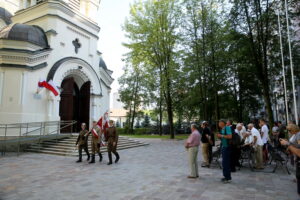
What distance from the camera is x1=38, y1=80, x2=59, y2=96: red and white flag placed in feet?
48.5

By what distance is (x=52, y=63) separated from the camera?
15883mm

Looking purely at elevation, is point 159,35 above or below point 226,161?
above

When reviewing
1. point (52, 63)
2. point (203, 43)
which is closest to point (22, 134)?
point (52, 63)

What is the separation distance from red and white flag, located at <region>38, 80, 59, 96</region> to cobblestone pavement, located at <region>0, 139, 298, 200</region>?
734 cm

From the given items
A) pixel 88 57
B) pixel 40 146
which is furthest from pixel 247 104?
pixel 40 146

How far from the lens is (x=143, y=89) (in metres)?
37.7

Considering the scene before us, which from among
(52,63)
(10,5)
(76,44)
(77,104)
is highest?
(10,5)

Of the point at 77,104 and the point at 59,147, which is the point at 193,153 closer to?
the point at 59,147

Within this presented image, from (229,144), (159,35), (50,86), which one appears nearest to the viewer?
(229,144)

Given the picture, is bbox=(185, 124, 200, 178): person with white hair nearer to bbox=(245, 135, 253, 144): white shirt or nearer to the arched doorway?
bbox=(245, 135, 253, 144): white shirt

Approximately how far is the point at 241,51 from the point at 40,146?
54.4 feet

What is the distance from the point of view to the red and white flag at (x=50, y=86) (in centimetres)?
1479

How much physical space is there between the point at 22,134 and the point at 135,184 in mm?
10880

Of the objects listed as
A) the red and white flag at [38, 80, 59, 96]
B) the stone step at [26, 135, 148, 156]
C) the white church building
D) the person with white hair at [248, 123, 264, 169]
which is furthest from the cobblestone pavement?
the red and white flag at [38, 80, 59, 96]
